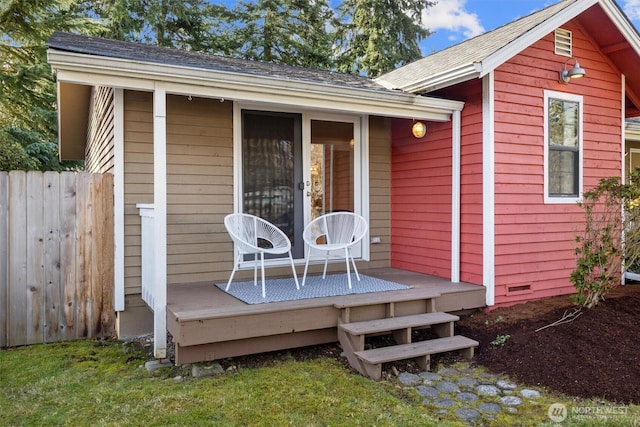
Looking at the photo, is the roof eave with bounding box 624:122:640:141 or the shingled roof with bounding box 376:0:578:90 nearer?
the shingled roof with bounding box 376:0:578:90

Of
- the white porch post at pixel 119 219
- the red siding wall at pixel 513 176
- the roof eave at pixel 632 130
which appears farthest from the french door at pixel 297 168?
the roof eave at pixel 632 130

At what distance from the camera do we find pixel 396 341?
11.9 ft

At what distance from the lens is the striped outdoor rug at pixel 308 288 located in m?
3.76

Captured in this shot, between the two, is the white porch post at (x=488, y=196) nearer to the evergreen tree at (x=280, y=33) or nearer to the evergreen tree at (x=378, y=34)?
the evergreen tree at (x=280, y=33)

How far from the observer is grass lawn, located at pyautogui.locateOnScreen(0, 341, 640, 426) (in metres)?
2.49

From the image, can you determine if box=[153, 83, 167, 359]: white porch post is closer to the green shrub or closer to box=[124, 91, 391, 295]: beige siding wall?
box=[124, 91, 391, 295]: beige siding wall

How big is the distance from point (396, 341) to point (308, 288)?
0.97 meters

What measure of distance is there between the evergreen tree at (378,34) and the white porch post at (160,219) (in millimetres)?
12726

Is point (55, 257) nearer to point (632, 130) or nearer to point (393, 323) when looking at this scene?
point (393, 323)

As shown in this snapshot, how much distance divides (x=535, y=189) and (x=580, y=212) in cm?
86

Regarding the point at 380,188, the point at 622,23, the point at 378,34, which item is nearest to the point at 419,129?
the point at 380,188

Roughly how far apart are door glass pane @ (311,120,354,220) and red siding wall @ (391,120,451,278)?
62 cm

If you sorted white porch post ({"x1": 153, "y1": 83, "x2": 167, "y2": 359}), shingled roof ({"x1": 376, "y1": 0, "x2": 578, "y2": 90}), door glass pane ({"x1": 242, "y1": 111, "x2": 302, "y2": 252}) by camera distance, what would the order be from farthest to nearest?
1. door glass pane ({"x1": 242, "y1": 111, "x2": 302, "y2": 252})
2. shingled roof ({"x1": 376, "y1": 0, "x2": 578, "y2": 90})
3. white porch post ({"x1": 153, "y1": 83, "x2": 167, "y2": 359})

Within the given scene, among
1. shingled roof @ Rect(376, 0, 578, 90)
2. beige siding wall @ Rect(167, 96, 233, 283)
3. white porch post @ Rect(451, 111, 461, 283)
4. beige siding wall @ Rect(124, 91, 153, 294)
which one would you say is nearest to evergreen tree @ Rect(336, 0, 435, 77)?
shingled roof @ Rect(376, 0, 578, 90)
